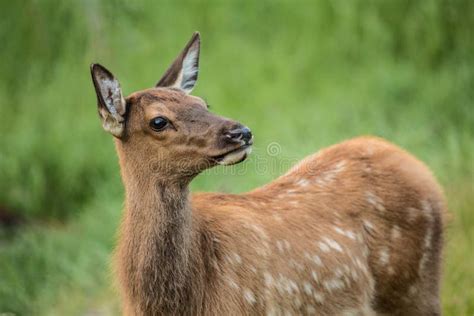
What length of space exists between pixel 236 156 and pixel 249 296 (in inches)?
36.4

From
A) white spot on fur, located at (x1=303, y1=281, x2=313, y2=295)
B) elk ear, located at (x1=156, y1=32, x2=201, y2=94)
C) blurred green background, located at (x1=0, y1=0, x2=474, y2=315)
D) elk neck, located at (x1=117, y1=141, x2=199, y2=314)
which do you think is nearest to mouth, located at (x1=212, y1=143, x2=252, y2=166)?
elk neck, located at (x1=117, y1=141, x2=199, y2=314)

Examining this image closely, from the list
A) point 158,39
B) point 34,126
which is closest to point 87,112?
point 34,126

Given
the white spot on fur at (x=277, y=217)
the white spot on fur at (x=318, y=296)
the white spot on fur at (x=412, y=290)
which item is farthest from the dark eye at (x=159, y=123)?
the white spot on fur at (x=412, y=290)

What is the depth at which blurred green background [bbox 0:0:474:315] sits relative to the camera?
32.4 ft

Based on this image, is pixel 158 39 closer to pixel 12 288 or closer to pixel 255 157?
pixel 255 157

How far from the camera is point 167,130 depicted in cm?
610

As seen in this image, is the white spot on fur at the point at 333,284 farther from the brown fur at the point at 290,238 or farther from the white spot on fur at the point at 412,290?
the white spot on fur at the point at 412,290

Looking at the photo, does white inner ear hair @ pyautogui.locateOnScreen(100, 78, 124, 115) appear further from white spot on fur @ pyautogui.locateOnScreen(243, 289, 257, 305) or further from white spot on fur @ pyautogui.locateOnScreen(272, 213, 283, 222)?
white spot on fur @ pyautogui.locateOnScreen(243, 289, 257, 305)

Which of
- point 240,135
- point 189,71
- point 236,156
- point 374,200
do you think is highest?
point 189,71

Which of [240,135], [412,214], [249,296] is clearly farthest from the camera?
[412,214]

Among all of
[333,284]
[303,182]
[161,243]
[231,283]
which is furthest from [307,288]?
[161,243]

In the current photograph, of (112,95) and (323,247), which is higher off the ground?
(112,95)

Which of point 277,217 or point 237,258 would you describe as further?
point 277,217

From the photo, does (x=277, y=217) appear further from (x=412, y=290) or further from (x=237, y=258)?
(x=412, y=290)
